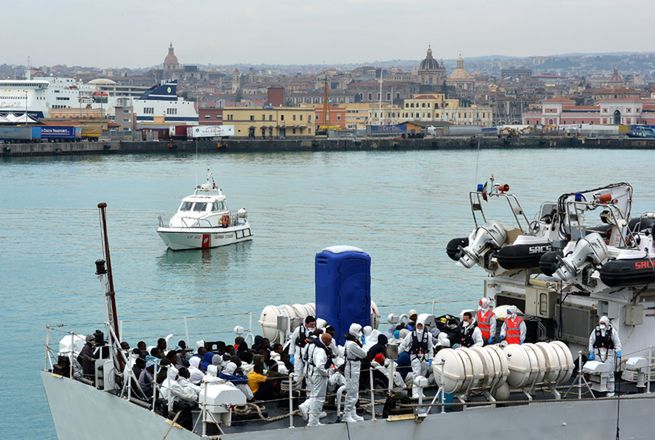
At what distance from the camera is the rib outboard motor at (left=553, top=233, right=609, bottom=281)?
13.2 meters

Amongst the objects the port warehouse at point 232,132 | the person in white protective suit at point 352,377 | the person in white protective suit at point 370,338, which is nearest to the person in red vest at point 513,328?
the person in white protective suit at point 370,338

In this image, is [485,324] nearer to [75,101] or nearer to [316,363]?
[316,363]

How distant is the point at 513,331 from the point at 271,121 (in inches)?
5124

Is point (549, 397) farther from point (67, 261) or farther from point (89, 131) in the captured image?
point (89, 131)

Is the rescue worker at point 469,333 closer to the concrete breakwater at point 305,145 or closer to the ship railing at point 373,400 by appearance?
the ship railing at point 373,400

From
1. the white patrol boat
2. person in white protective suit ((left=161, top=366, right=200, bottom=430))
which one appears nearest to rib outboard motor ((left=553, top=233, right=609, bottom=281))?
person in white protective suit ((left=161, top=366, right=200, bottom=430))

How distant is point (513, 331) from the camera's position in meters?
13.5

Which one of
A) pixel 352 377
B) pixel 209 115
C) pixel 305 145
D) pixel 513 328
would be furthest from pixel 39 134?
pixel 352 377

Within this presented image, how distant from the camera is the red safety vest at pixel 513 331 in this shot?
13516 mm

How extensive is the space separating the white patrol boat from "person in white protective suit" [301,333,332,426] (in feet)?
105

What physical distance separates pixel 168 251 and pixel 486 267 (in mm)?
29353

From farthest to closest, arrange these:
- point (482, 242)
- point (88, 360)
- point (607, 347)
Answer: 1. point (482, 242)
2. point (88, 360)
3. point (607, 347)

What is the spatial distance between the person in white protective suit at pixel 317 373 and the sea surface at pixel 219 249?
5321mm

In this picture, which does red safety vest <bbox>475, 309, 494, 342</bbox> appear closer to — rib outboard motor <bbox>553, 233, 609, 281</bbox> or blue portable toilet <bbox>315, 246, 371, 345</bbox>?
rib outboard motor <bbox>553, 233, 609, 281</bbox>
